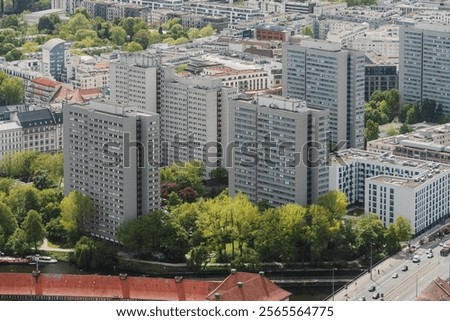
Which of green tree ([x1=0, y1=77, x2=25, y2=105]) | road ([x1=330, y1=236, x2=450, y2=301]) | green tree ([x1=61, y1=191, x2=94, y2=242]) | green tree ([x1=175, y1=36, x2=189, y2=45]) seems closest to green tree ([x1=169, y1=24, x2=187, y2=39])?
green tree ([x1=175, y1=36, x2=189, y2=45])

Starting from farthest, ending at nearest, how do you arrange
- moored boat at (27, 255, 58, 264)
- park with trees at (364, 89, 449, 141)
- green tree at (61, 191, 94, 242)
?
park with trees at (364, 89, 449, 141)
green tree at (61, 191, 94, 242)
moored boat at (27, 255, 58, 264)

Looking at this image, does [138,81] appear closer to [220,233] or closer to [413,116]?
[220,233]

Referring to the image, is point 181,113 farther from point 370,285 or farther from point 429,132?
point 370,285

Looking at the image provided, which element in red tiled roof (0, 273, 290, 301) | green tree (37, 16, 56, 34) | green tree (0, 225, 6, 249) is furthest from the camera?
green tree (37, 16, 56, 34)

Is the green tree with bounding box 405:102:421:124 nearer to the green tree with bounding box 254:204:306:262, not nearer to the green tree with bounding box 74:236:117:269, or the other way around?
the green tree with bounding box 254:204:306:262

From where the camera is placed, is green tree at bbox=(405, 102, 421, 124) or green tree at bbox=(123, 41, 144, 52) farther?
green tree at bbox=(123, 41, 144, 52)

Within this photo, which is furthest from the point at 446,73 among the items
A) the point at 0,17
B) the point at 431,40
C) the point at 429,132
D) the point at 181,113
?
the point at 0,17

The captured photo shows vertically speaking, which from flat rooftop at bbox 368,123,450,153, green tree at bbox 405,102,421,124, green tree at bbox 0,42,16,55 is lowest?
green tree at bbox 405,102,421,124
